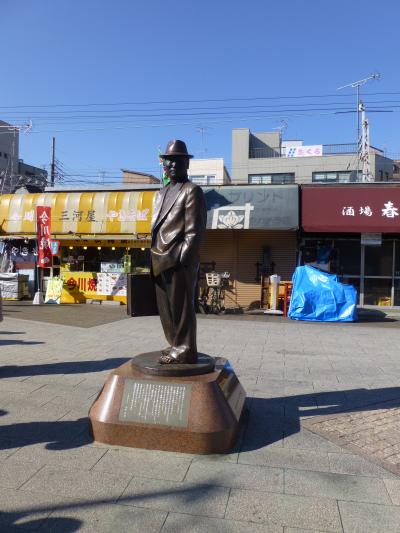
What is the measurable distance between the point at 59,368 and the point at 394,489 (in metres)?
5.25

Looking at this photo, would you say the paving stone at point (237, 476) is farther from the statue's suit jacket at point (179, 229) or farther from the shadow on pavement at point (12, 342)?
the shadow on pavement at point (12, 342)

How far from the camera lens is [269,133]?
135ft

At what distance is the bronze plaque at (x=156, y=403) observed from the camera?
172 inches

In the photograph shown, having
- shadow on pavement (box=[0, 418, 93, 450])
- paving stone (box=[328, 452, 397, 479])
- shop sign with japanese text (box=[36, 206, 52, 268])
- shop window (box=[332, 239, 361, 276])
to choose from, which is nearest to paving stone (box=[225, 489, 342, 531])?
paving stone (box=[328, 452, 397, 479])

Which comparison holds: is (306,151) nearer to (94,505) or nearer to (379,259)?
(379,259)

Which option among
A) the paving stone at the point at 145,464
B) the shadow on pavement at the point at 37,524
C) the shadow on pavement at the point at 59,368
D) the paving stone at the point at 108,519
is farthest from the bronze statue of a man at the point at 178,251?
the shadow on pavement at the point at 59,368

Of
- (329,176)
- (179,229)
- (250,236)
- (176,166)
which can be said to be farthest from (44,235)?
(329,176)

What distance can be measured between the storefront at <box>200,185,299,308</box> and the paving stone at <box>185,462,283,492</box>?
11234mm

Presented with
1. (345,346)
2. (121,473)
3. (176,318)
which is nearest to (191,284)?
(176,318)

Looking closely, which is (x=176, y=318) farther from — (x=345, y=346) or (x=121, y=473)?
(x=345, y=346)

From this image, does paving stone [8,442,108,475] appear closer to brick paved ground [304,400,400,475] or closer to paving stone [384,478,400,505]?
brick paved ground [304,400,400,475]

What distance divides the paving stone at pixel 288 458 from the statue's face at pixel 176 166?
274cm

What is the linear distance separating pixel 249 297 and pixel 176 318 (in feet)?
38.4

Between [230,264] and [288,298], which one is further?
[230,264]
